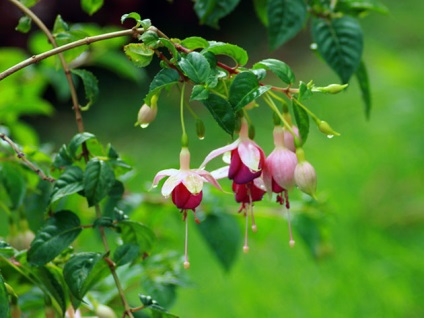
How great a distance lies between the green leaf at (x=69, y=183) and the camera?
0.73 m

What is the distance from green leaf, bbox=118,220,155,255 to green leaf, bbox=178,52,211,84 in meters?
0.24

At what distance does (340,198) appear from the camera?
2709 millimetres

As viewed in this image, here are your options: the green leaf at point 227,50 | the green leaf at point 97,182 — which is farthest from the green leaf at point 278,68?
the green leaf at point 97,182

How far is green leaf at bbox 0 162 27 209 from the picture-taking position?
877 millimetres

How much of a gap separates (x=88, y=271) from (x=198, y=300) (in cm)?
157

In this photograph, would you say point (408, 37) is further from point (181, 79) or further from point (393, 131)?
point (181, 79)

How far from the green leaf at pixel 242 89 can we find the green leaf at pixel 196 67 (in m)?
0.03

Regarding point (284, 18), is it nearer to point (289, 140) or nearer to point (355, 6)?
point (355, 6)

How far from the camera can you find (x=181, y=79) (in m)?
0.64

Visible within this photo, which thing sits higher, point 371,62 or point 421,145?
point 421,145

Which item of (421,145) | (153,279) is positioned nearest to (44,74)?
(153,279)

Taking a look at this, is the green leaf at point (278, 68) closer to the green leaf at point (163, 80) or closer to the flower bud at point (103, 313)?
the green leaf at point (163, 80)

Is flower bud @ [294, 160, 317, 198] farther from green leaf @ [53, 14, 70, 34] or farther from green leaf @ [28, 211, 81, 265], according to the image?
green leaf @ [53, 14, 70, 34]

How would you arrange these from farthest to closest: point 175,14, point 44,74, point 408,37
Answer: point 175,14 < point 408,37 < point 44,74
